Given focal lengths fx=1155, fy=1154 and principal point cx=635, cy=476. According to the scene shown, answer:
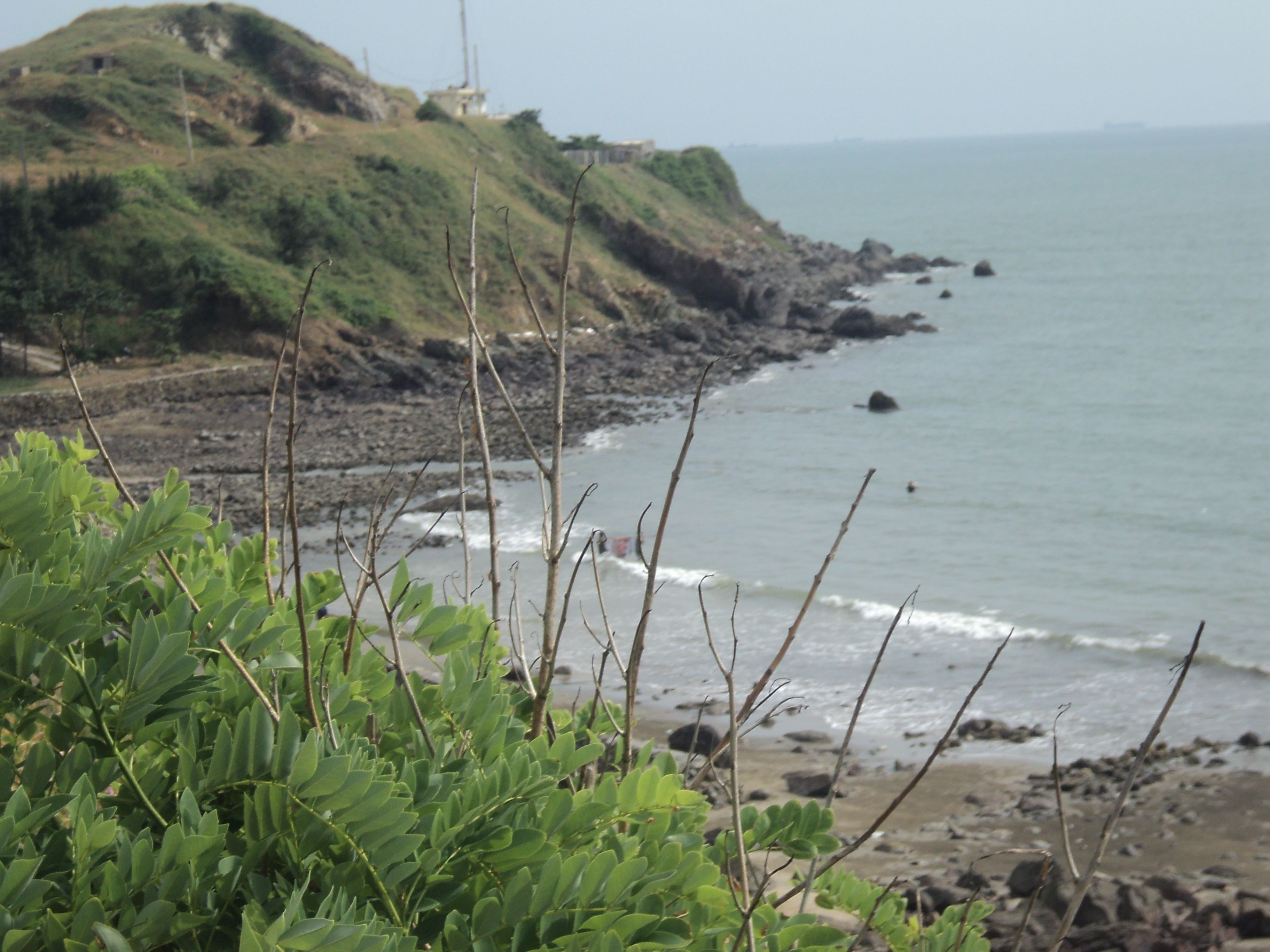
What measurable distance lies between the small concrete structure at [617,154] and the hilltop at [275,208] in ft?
7.05

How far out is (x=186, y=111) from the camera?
4594 cm

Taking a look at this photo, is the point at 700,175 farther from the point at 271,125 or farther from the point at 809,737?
the point at 809,737

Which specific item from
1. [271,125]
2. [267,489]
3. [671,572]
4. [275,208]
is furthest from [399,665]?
[271,125]

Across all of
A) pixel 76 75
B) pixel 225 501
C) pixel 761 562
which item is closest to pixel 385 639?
pixel 225 501

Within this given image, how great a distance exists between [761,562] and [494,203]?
111ft

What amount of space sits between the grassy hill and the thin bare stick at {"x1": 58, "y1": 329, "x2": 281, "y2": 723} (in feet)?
102

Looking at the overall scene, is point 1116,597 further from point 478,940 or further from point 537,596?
point 478,940

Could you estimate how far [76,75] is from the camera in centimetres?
4684

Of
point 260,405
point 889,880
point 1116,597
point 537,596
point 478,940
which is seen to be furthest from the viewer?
point 260,405

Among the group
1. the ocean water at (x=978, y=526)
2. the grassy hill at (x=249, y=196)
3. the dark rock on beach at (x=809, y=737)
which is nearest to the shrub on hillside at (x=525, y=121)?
the grassy hill at (x=249, y=196)

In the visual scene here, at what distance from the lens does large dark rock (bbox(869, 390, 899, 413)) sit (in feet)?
113

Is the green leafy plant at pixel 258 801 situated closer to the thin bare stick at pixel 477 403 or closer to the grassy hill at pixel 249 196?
the thin bare stick at pixel 477 403

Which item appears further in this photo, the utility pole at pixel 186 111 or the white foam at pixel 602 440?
the utility pole at pixel 186 111

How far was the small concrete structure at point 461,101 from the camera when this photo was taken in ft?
212
